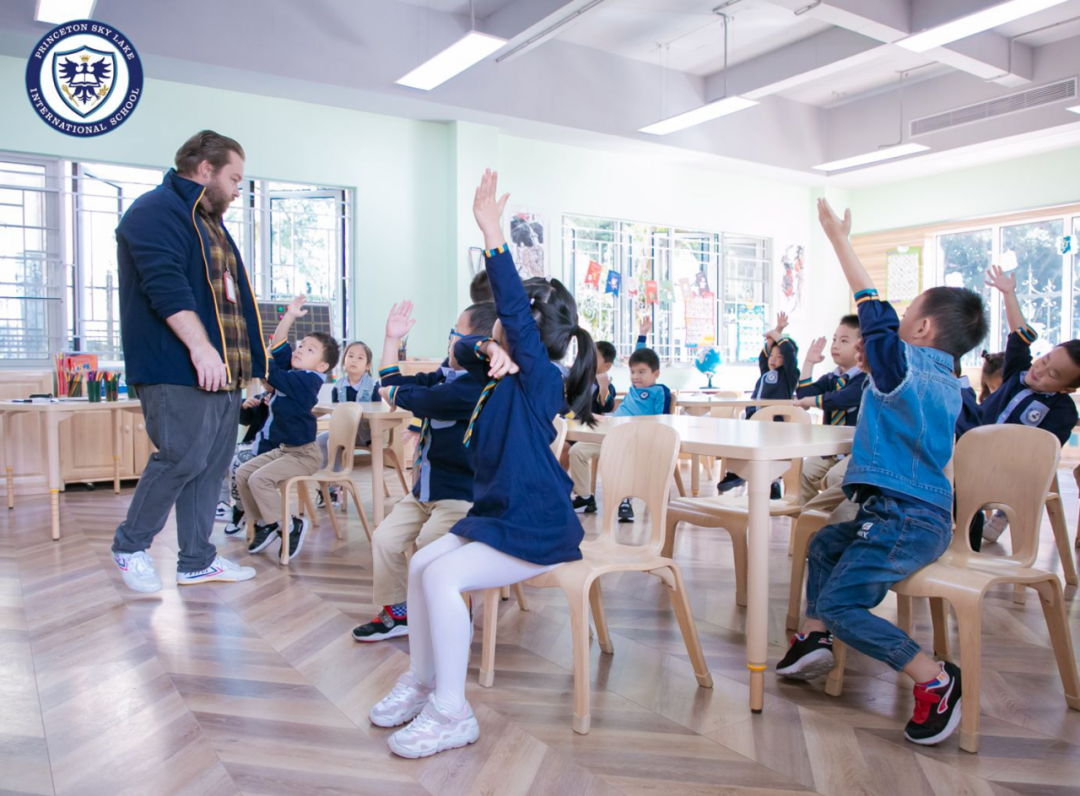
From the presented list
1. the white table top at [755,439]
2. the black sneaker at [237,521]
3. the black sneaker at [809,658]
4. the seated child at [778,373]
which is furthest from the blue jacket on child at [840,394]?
the black sneaker at [237,521]

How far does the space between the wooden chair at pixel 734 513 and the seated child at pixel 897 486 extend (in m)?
0.45

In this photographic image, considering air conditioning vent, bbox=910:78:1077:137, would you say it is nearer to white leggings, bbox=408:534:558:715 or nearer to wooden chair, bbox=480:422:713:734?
wooden chair, bbox=480:422:713:734

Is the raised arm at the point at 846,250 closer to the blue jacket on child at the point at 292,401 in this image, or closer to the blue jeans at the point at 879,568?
the blue jeans at the point at 879,568

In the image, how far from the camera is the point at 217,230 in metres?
2.84

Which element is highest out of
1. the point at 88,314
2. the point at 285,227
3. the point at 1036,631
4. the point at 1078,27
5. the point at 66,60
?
the point at 1078,27

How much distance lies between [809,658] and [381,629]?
3.92ft

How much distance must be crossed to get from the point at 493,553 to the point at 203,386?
1467 mm

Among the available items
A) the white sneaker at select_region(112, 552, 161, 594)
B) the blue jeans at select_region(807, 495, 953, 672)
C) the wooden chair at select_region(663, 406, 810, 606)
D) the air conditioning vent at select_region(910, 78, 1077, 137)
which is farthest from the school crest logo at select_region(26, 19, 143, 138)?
the air conditioning vent at select_region(910, 78, 1077, 137)

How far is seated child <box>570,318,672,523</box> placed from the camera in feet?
14.4

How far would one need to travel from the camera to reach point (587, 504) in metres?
4.55

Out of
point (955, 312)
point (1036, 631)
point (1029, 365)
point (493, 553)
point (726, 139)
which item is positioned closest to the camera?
point (493, 553)

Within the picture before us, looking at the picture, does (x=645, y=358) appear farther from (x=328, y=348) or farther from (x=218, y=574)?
(x=218, y=574)

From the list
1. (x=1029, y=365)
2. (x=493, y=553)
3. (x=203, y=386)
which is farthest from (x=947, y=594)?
(x=203, y=386)

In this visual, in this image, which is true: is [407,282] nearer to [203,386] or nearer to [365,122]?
[365,122]
